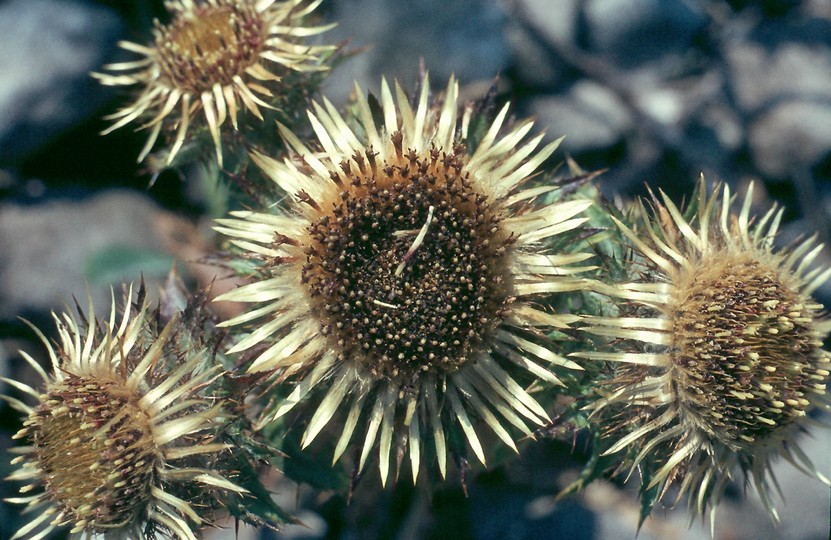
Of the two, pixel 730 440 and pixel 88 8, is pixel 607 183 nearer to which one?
pixel 730 440

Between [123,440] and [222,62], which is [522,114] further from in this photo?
[123,440]

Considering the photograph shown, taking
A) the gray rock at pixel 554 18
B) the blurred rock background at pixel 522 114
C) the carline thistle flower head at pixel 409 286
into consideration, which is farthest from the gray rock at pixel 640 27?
the carline thistle flower head at pixel 409 286

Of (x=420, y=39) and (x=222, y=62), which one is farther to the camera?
(x=420, y=39)

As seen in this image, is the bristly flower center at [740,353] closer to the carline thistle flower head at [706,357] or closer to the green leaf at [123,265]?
the carline thistle flower head at [706,357]

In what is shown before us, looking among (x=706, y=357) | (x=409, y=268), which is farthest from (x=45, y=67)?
(x=706, y=357)

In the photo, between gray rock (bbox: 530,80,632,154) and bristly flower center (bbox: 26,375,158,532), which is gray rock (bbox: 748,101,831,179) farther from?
bristly flower center (bbox: 26,375,158,532)

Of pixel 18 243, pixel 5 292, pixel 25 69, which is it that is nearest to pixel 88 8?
pixel 25 69
